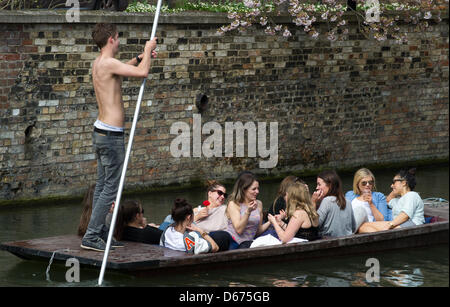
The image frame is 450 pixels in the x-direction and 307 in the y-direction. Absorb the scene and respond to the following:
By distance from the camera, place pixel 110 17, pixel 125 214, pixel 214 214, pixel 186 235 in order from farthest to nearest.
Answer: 1. pixel 110 17
2. pixel 214 214
3. pixel 125 214
4. pixel 186 235

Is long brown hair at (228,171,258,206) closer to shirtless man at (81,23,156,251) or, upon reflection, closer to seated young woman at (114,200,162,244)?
seated young woman at (114,200,162,244)

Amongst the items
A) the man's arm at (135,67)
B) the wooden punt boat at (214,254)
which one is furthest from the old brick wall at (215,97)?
the man's arm at (135,67)

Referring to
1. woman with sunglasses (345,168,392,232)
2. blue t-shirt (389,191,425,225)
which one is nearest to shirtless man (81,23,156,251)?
woman with sunglasses (345,168,392,232)

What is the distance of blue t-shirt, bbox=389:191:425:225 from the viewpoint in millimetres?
10023

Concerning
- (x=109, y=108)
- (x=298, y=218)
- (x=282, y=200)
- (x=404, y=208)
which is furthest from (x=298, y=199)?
(x=109, y=108)

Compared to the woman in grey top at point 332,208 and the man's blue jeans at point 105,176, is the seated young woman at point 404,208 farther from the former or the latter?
the man's blue jeans at point 105,176

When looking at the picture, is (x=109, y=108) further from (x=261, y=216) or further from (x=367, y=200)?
(x=367, y=200)

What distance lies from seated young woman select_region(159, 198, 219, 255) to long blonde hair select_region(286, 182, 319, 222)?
72 centimetres

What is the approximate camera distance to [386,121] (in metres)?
16.6

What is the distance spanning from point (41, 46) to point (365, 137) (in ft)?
18.4

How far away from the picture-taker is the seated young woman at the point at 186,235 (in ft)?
29.3

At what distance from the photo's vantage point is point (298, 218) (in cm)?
926

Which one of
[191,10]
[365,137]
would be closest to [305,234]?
[191,10]

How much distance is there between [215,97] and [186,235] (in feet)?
19.1
